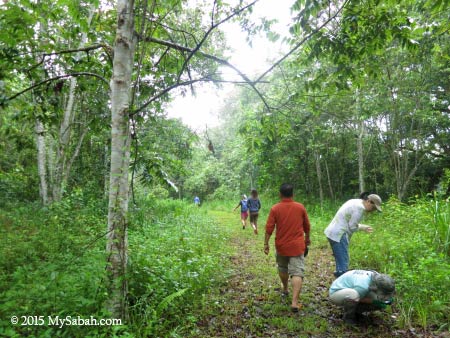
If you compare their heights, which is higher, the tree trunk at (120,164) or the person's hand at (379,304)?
the tree trunk at (120,164)

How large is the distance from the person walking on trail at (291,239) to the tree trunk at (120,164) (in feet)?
8.32

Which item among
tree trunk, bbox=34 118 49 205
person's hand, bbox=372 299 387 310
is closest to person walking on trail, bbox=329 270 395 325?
person's hand, bbox=372 299 387 310

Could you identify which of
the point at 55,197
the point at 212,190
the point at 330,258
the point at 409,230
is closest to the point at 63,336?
the point at 330,258

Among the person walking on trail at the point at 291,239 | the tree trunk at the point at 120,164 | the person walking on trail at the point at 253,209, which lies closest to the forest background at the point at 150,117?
the tree trunk at the point at 120,164

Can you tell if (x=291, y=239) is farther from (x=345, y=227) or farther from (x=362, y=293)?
(x=362, y=293)

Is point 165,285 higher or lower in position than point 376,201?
lower

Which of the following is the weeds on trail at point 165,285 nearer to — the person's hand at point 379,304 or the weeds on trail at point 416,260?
the person's hand at point 379,304

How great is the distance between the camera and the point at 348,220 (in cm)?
505

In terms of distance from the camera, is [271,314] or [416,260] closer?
[271,314]

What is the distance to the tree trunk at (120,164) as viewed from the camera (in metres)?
3.28

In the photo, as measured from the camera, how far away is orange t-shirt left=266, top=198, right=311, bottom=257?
15.3 feet

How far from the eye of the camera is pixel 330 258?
301 inches

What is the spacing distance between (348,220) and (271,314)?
208cm

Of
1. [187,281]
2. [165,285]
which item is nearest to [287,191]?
[187,281]
